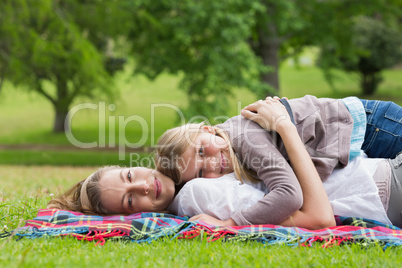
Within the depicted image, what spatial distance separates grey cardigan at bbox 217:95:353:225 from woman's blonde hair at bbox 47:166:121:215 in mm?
1064

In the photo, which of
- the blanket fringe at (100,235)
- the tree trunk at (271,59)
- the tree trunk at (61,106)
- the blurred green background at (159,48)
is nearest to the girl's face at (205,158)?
the blanket fringe at (100,235)

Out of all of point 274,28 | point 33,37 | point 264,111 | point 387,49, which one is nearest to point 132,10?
point 33,37

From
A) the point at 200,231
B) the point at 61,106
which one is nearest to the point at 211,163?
the point at 200,231

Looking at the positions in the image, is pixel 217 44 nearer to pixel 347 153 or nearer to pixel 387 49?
pixel 347 153

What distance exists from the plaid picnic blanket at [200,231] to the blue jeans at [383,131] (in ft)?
2.55

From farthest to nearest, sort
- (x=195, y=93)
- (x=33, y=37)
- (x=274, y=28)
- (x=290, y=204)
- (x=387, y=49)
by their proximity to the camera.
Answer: (x=387, y=49) < (x=274, y=28) < (x=195, y=93) < (x=33, y=37) < (x=290, y=204)

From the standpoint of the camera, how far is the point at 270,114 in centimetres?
334

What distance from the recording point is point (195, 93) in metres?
12.5

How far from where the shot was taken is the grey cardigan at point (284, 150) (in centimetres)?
292

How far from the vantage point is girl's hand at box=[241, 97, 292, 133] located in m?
3.25

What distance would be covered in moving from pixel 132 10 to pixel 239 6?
10.4ft

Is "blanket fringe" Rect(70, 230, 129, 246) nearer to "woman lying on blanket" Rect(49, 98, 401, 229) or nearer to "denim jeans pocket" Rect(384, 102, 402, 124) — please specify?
"woman lying on blanket" Rect(49, 98, 401, 229)

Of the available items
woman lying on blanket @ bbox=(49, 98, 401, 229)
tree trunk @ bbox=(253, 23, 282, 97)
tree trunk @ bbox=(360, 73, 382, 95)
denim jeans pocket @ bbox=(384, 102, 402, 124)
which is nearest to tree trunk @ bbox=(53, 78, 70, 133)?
tree trunk @ bbox=(253, 23, 282, 97)

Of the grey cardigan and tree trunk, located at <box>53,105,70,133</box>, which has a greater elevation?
the grey cardigan
